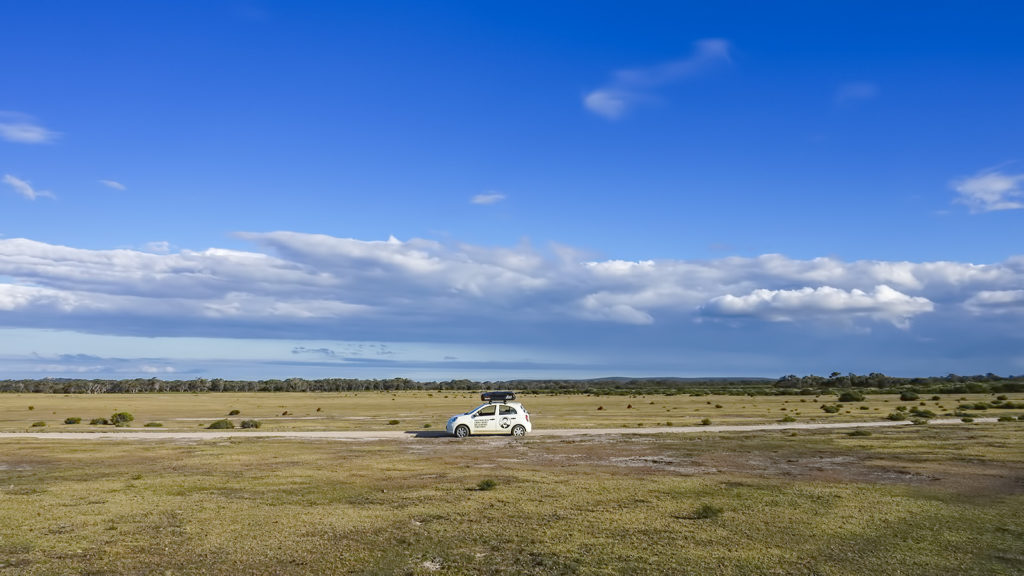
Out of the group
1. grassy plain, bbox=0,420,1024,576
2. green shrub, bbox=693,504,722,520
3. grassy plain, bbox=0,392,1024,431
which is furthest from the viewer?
grassy plain, bbox=0,392,1024,431

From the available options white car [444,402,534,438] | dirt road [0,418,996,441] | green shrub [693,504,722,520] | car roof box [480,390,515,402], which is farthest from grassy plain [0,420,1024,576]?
car roof box [480,390,515,402]

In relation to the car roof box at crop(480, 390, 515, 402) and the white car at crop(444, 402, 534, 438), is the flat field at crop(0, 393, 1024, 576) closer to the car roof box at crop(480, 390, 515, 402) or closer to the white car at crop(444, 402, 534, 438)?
the white car at crop(444, 402, 534, 438)

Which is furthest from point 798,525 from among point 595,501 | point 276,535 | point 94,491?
point 94,491

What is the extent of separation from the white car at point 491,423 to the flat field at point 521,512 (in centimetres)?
882

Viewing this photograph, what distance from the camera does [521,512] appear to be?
15.2 metres

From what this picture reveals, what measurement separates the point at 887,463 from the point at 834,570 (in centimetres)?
1547

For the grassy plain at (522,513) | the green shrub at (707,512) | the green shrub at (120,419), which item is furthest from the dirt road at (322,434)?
the green shrub at (707,512)

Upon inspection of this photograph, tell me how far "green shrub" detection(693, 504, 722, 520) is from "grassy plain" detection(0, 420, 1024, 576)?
50 millimetres

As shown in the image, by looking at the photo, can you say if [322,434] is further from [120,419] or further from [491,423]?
[120,419]

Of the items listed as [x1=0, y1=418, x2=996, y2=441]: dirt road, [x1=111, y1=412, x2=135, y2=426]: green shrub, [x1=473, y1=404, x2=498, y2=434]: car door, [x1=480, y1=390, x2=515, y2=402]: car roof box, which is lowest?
[x1=111, y1=412, x2=135, y2=426]: green shrub

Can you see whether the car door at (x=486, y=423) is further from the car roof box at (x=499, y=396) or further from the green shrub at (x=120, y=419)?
the green shrub at (x=120, y=419)

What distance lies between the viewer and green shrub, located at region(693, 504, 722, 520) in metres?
14.5

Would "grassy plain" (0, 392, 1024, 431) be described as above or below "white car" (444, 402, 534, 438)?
below

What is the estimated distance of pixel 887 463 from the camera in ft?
77.5
